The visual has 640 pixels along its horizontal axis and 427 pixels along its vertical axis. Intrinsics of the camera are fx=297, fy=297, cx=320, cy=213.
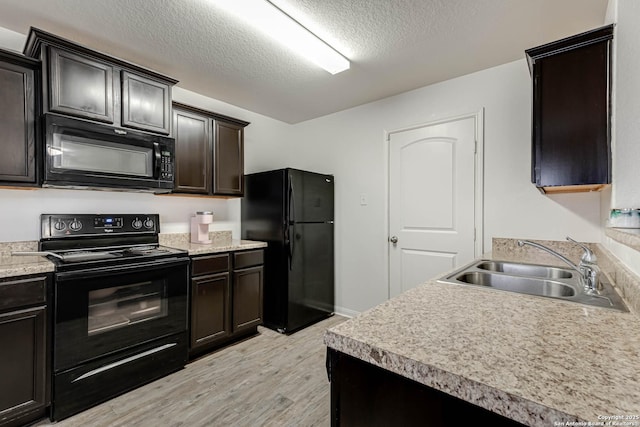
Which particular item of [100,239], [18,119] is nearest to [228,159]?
[100,239]

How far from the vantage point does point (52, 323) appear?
1.73 metres

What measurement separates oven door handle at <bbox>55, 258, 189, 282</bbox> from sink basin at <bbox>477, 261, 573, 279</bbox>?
2163 mm

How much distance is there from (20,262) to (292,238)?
196 centimetres

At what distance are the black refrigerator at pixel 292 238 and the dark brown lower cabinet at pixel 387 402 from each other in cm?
218

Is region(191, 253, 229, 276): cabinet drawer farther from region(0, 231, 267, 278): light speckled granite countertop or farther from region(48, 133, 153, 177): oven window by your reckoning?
region(48, 133, 153, 177): oven window

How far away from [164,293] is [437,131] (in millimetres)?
2720

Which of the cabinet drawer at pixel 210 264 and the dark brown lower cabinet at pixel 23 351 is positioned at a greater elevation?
the cabinet drawer at pixel 210 264

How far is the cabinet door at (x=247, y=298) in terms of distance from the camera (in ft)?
Result: 8.97

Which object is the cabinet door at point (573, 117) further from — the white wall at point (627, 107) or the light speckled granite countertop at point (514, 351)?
the light speckled granite countertop at point (514, 351)

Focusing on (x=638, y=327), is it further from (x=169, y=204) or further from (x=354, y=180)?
(x=169, y=204)

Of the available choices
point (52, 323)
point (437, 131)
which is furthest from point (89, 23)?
point (437, 131)

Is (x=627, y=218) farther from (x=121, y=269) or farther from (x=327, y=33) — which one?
(x=121, y=269)

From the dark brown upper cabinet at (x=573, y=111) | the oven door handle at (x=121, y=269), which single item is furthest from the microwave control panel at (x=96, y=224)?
the dark brown upper cabinet at (x=573, y=111)

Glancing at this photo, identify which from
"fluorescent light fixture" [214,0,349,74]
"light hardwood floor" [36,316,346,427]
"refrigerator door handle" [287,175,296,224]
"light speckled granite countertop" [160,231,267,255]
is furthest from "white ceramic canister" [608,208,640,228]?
"light speckled granite countertop" [160,231,267,255]
